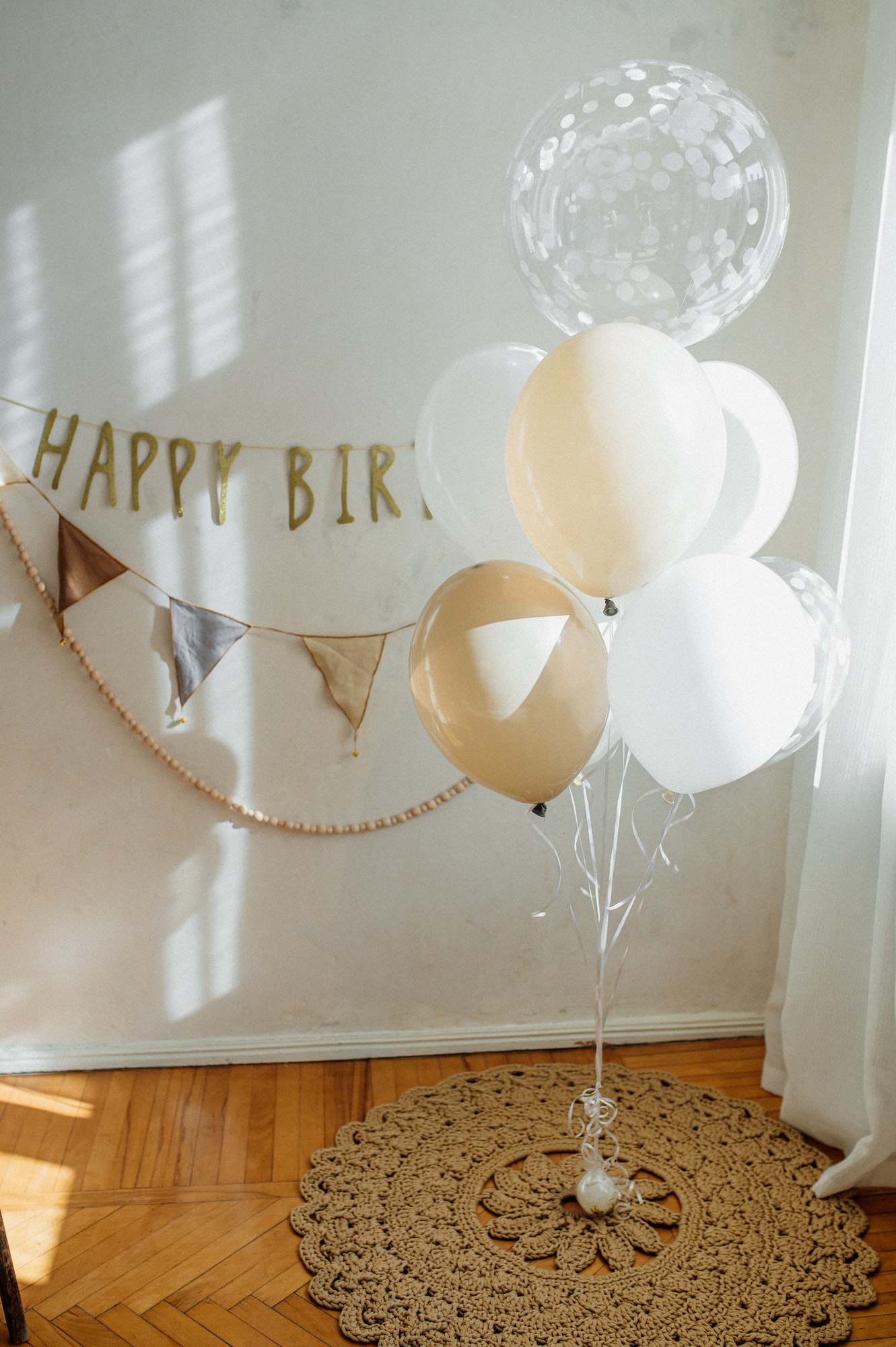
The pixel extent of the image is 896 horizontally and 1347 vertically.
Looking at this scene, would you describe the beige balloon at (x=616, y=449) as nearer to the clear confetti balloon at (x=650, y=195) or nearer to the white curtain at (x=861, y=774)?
the clear confetti balloon at (x=650, y=195)

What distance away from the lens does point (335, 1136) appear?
79.9 inches

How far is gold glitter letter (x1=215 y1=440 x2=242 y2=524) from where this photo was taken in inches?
82.7

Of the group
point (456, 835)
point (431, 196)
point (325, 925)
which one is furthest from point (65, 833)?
point (431, 196)

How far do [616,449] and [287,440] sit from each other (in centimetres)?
104

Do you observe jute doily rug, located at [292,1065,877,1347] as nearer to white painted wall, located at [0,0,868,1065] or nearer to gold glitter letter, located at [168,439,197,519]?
white painted wall, located at [0,0,868,1065]

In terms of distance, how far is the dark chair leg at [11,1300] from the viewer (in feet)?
4.97

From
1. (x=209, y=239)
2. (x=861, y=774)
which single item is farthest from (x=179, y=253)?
(x=861, y=774)

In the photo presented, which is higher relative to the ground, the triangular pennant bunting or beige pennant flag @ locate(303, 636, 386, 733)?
the triangular pennant bunting

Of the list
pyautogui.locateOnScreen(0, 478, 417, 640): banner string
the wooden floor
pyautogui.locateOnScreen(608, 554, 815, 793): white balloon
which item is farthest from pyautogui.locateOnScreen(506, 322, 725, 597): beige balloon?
the wooden floor

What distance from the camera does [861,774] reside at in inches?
75.9

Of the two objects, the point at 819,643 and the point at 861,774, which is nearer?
the point at 819,643

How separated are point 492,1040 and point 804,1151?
0.69 metres

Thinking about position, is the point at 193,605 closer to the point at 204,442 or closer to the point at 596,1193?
the point at 204,442

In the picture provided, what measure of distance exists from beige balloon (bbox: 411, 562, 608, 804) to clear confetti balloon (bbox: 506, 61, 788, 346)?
1.33ft
